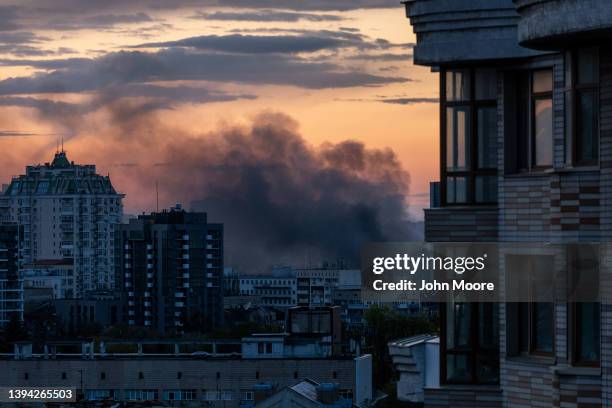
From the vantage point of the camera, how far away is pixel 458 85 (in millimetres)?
8648

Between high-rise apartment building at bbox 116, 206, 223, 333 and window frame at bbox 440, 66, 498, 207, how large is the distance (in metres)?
128

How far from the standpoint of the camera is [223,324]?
136 m

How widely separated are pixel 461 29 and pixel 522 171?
76cm

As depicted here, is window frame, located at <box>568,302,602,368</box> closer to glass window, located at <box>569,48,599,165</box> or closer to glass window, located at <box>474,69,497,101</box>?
glass window, located at <box>569,48,599,165</box>

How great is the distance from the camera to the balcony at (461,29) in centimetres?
835

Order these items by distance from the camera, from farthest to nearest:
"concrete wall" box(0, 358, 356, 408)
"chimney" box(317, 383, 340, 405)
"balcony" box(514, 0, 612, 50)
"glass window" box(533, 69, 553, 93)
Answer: "concrete wall" box(0, 358, 356, 408) < "chimney" box(317, 383, 340, 405) < "glass window" box(533, 69, 553, 93) < "balcony" box(514, 0, 612, 50)

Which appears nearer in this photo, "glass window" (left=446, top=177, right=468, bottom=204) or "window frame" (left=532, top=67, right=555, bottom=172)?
"window frame" (left=532, top=67, right=555, bottom=172)

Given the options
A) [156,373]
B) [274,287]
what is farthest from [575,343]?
[274,287]

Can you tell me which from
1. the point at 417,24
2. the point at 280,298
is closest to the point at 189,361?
the point at 417,24

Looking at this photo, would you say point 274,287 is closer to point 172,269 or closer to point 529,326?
point 172,269

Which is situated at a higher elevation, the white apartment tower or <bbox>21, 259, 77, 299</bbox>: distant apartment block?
the white apartment tower

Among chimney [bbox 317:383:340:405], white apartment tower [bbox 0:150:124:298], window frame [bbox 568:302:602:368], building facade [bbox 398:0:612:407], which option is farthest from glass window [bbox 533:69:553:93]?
white apartment tower [bbox 0:150:124:298]

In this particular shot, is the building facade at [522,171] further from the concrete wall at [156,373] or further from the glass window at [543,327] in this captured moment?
the concrete wall at [156,373]

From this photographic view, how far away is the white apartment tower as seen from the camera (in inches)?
7244
